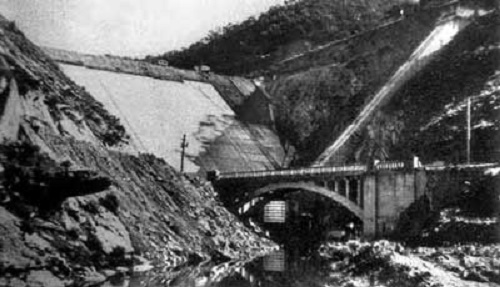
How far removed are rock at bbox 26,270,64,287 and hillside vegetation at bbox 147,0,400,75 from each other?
2408 centimetres

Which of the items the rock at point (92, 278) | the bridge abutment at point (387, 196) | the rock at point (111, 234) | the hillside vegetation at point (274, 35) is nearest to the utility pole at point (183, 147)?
the bridge abutment at point (387, 196)

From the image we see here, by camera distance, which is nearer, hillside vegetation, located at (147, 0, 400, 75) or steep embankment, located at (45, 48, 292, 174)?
steep embankment, located at (45, 48, 292, 174)

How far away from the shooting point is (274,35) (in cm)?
3628

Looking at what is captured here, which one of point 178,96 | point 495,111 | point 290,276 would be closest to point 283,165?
point 178,96

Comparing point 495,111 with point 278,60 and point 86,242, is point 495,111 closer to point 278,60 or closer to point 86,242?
point 86,242

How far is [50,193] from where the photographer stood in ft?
35.4

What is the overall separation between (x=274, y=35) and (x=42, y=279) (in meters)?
27.9

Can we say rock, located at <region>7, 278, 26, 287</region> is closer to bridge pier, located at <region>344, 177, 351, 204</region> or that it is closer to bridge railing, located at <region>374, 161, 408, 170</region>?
bridge railing, located at <region>374, 161, 408, 170</region>

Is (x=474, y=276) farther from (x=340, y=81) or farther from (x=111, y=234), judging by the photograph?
(x=340, y=81)

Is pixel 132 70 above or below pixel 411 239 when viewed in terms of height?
above

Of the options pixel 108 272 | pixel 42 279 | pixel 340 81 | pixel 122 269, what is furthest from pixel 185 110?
pixel 42 279

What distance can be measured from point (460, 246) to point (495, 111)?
19.9 ft

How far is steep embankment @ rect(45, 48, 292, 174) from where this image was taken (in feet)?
65.1

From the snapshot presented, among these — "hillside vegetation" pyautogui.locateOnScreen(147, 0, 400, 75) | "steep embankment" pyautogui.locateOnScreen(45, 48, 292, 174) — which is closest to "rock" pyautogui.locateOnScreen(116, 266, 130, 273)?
"steep embankment" pyautogui.locateOnScreen(45, 48, 292, 174)
